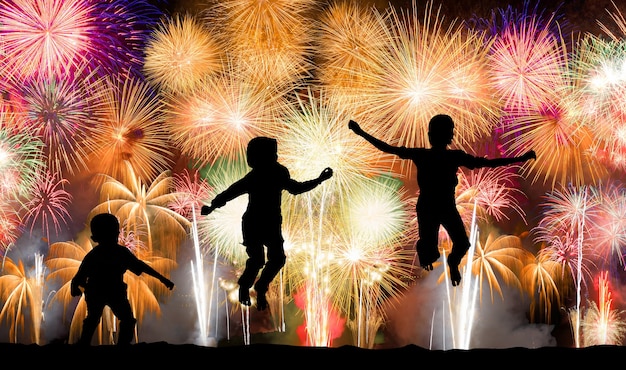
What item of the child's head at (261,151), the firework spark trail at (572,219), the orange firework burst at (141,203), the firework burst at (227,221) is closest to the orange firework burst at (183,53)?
the firework burst at (227,221)

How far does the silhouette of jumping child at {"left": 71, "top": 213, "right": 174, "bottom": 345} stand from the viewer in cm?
742

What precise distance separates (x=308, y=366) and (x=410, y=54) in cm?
1267

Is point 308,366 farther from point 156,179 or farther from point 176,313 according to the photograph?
point 176,313

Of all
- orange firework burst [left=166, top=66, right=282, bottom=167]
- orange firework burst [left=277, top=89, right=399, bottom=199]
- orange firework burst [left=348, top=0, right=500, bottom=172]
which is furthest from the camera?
orange firework burst [left=166, top=66, right=282, bottom=167]

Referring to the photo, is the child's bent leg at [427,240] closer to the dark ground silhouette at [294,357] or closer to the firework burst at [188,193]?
the dark ground silhouette at [294,357]

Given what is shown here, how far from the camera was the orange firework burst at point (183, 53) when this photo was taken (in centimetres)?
1972

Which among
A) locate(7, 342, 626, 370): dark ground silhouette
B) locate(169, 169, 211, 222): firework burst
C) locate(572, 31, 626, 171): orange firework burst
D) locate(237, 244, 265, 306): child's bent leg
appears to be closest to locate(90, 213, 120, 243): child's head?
locate(237, 244, 265, 306): child's bent leg

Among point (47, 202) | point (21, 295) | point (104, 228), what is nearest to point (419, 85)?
point (104, 228)

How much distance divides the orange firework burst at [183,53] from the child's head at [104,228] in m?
13.2

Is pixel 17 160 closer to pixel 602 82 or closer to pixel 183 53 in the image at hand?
pixel 183 53

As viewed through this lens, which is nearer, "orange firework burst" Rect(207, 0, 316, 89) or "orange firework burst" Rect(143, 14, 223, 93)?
"orange firework burst" Rect(207, 0, 316, 89)

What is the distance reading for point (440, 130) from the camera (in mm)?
7109

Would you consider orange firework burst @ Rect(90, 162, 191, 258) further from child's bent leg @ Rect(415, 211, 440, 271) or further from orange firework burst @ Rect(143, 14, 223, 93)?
child's bent leg @ Rect(415, 211, 440, 271)

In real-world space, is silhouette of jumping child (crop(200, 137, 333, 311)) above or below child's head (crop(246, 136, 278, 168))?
below
